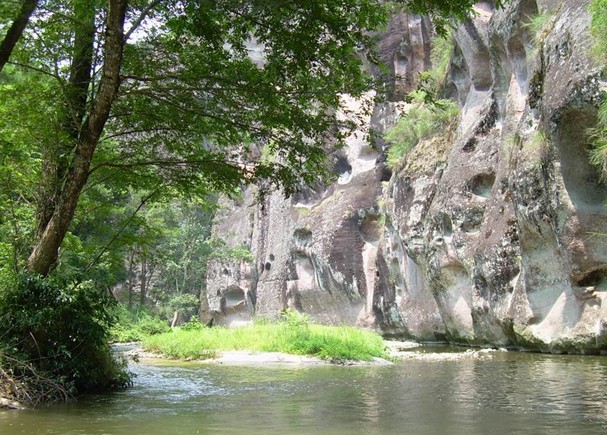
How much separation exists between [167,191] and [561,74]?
10651 millimetres

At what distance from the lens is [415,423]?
7137 millimetres

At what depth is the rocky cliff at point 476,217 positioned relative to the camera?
1566 cm

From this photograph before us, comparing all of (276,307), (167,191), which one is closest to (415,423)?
(167,191)

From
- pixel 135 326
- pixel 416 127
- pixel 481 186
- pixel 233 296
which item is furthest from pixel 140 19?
pixel 233 296

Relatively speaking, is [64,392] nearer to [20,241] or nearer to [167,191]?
[20,241]

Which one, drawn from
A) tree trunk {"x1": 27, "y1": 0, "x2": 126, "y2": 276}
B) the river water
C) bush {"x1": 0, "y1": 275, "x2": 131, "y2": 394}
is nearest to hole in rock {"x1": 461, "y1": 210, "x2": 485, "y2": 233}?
the river water

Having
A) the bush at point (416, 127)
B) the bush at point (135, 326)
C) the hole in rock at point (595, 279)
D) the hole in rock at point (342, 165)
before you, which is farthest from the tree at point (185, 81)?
the hole in rock at point (342, 165)

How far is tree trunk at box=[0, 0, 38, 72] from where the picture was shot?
Answer: 215 inches

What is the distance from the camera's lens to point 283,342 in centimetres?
1898

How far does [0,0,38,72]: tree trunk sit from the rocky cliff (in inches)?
199

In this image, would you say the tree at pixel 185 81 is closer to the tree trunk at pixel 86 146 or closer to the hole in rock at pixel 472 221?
the tree trunk at pixel 86 146

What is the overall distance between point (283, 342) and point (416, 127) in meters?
13.5

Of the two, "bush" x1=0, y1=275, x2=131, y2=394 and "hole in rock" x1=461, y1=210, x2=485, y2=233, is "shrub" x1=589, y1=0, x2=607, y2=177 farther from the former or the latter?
"bush" x1=0, y1=275, x2=131, y2=394

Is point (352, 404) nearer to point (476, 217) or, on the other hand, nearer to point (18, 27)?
point (18, 27)
